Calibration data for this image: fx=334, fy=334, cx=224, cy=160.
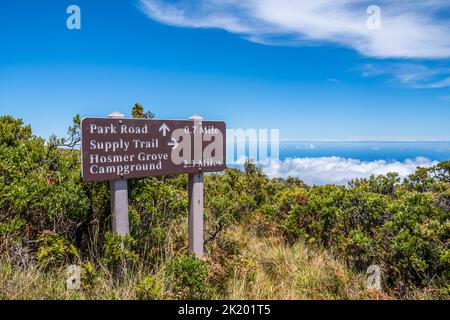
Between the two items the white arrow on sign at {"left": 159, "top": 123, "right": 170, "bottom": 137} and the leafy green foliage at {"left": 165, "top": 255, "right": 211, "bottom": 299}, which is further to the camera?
the white arrow on sign at {"left": 159, "top": 123, "right": 170, "bottom": 137}

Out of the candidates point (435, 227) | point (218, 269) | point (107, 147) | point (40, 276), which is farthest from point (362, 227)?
point (40, 276)

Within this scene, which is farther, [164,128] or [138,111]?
[138,111]

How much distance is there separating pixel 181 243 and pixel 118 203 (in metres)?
1.74

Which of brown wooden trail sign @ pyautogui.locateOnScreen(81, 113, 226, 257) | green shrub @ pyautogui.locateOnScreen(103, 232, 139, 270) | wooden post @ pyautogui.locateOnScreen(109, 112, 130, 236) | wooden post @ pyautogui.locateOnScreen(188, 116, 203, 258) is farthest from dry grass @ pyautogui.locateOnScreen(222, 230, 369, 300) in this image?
wooden post @ pyautogui.locateOnScreen(109, 112, 130, 236)

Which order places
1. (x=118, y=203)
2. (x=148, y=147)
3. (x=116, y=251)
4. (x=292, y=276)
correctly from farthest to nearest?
(x=292, y=276), (x=148, y=147), (x=118, y=203), (x=116, y=251)

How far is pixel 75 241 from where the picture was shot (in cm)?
471

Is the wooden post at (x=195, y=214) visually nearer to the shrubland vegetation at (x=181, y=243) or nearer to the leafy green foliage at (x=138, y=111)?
the shrubland vegetation at (x=181, y=243)

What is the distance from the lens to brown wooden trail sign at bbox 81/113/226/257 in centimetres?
366

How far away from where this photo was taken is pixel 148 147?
4.06 metres

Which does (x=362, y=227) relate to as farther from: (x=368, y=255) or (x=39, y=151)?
(x=39, y=151)

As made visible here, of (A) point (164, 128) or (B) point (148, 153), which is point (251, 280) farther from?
(A) point (164, 128)

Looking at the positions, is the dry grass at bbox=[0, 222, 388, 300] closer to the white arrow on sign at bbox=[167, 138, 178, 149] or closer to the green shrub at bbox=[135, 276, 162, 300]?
the green shrub at bbox=[135, 276, 162, 300]

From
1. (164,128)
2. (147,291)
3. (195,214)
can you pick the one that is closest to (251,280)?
(195,214)

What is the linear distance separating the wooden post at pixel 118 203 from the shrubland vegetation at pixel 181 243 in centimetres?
16
